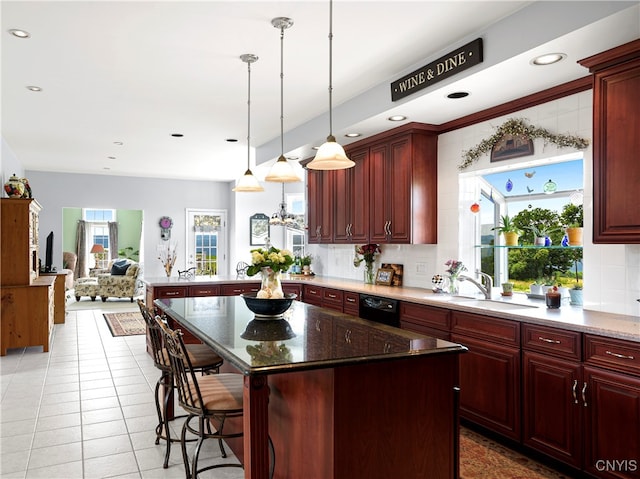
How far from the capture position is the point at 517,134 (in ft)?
12.7

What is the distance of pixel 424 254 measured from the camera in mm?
4957

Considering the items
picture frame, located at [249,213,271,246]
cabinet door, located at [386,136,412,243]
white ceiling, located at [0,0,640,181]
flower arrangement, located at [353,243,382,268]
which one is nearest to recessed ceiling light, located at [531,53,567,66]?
white ceiling, located at [0,0,640,181]

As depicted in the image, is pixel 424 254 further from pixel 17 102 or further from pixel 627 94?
pixel 17 102

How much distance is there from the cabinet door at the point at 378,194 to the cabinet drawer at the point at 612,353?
249 centimetres

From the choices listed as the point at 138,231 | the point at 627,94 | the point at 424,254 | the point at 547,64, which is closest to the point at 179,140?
the point at 424,254

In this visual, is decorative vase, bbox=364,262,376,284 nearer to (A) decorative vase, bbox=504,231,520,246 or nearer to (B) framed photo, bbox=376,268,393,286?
(B) framed photo, bbox=376,268,393,286

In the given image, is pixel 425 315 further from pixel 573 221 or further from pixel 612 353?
pixel 612 353

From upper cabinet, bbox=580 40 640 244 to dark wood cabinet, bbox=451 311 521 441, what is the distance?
0.84 m

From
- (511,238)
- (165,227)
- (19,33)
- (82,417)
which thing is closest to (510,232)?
(511,238)

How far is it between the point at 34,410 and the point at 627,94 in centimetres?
464

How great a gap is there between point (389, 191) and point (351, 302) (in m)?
1.17

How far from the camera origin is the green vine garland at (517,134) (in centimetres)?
344

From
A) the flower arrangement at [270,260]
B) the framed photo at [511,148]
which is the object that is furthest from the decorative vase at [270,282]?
the framed photo at [511,148]

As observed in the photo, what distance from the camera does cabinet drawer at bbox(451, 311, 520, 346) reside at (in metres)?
3.14
